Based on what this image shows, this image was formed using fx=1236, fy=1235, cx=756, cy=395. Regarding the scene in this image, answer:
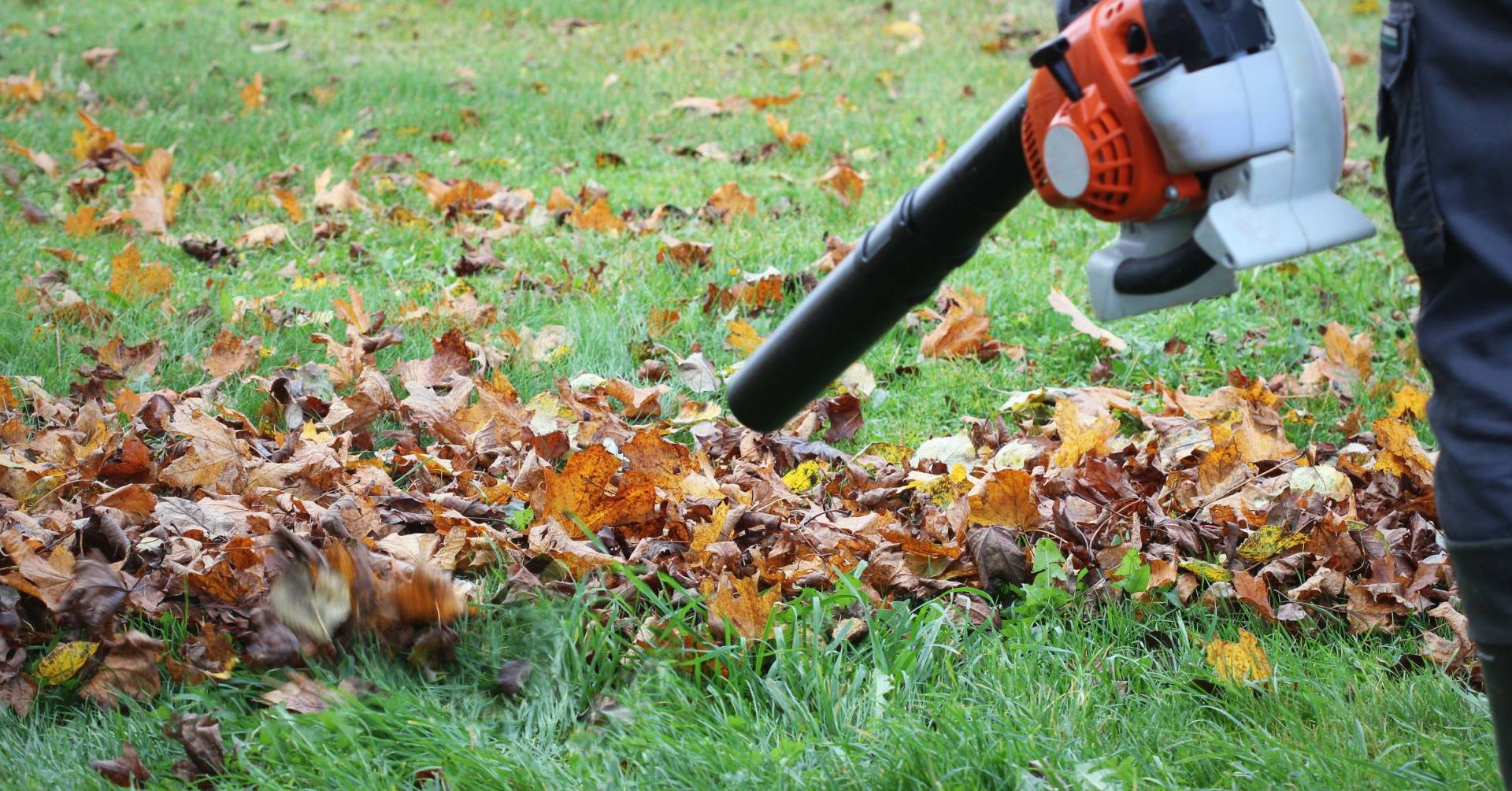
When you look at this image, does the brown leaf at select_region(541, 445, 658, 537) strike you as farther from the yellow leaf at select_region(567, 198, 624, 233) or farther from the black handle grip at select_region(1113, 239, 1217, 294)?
the yellow leaf at select_region(567, 198, 624, 233)

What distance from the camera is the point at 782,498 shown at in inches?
91.3

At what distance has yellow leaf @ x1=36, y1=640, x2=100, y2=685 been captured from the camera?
1.73 m

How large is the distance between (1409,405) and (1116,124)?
208cm

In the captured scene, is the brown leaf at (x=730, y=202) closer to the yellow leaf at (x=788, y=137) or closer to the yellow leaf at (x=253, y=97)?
the yellow leaf at (x=788, y=137)

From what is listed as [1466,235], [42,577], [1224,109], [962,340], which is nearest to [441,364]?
[42,577]

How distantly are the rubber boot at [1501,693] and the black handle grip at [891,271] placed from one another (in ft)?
2.10

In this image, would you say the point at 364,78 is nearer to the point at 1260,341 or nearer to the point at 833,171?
the point at 833,171

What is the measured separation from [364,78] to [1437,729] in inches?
237

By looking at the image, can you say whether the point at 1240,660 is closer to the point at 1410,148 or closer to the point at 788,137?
the point at 1410,148

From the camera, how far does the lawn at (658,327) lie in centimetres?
156

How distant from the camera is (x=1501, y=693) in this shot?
3.78 ft

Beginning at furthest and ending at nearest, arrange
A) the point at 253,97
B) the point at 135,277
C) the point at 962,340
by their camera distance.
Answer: the point at 253,97
the point at 135,277
the point at 962,340

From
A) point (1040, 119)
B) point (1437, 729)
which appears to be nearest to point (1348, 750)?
point (1437, 729)

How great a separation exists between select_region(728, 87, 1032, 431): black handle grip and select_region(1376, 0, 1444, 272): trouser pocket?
0.34 metres
